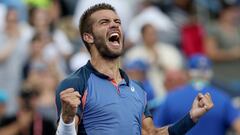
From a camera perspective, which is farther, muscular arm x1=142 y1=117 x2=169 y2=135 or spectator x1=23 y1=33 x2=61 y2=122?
spectator x1=23 y1=33 x2=61 y2=122

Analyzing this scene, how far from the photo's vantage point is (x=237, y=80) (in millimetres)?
15172

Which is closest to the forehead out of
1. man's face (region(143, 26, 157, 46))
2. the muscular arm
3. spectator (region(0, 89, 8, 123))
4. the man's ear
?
the man's ear

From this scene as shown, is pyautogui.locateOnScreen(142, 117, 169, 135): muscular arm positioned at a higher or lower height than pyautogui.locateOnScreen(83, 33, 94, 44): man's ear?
lower

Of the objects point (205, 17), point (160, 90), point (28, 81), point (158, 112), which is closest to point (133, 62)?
point (160, 90)

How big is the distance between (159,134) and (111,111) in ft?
2.25

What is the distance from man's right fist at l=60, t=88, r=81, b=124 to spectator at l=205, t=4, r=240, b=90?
8.36 m

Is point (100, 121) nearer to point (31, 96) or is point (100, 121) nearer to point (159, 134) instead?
point (159, 134)

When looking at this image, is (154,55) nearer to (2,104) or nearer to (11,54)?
(11,54)

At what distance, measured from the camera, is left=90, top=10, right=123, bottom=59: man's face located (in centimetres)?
727

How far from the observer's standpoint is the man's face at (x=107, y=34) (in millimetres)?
7270

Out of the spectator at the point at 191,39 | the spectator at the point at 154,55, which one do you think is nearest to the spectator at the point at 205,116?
the spectator at the point at 154,55

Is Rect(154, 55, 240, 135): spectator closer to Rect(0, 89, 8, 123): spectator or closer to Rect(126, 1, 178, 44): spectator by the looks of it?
Rect(0, 89, 8, 123): spectator

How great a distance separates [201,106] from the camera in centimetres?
746

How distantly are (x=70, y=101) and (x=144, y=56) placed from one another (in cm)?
738
